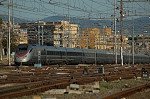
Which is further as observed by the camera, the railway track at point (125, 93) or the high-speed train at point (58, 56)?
the high-speed train at point (58, 56)

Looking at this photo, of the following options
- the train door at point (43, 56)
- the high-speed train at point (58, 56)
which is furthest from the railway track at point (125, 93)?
the train door at point (43, 56)

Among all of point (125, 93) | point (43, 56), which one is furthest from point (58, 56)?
point (125, 93)

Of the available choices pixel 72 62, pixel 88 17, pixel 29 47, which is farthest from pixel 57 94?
pixel 88 17

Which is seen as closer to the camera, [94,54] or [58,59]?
[58,59]

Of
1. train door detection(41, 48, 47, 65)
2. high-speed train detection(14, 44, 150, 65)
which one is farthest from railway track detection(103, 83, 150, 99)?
train door detection(41, 48, 47, 65)

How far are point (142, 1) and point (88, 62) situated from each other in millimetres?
15736

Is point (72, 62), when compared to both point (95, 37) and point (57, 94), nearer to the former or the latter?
point (57, 94)

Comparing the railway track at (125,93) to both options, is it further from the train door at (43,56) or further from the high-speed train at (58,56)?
the train door at (43,56)

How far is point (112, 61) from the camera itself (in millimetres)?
69562

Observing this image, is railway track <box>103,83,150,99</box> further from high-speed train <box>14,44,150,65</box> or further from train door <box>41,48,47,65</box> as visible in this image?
train door <box>41,48,47,65</box>

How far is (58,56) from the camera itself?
52.8 metres

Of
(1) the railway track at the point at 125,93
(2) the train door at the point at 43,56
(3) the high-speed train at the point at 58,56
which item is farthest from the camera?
(2) the train door at the point at 43,56

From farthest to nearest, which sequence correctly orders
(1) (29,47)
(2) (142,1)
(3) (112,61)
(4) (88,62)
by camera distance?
(3) (112,61) < (4) (88,62) < (2) (142,1) < (1) (29,47)

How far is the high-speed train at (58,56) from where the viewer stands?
151 feet
